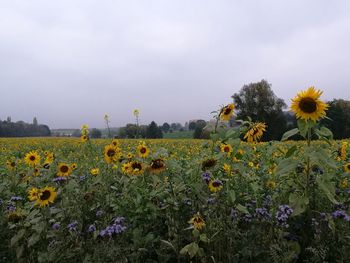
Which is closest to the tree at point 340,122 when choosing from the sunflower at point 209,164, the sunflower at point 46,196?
the sunflower at point 209,164

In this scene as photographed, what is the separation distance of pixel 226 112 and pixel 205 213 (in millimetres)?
1039

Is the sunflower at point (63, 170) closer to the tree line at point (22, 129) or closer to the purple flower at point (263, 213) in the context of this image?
the purple flower at point (263, 213)

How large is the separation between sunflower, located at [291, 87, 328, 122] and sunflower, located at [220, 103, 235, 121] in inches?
30.9

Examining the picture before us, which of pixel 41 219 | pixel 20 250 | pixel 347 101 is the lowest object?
pixel 20 250

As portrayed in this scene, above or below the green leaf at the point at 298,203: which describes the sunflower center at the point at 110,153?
above

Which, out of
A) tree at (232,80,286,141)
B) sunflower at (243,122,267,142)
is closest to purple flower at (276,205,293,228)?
sunflower at (243,122,267,142)

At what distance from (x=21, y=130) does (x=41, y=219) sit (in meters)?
36.3

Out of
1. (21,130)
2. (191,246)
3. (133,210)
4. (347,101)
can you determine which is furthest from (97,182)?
(347,101)

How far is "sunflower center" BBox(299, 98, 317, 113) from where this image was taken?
120 inches

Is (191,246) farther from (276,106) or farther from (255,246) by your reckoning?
(276,106)

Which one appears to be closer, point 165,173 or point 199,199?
point 199,199

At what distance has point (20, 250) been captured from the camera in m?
3.58

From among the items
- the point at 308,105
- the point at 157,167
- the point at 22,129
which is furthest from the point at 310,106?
the point at 22,129

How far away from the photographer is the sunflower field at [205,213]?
3051 millimetres
